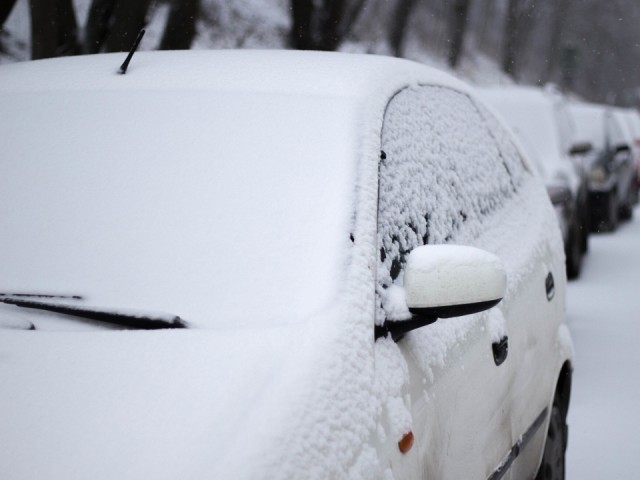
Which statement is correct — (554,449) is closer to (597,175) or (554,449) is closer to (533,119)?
(533,119)

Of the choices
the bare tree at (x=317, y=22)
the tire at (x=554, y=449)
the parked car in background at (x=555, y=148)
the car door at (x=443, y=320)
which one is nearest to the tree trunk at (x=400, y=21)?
the bare tree at (x=317, y=22)

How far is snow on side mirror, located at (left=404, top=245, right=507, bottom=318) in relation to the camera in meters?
→ 2.02

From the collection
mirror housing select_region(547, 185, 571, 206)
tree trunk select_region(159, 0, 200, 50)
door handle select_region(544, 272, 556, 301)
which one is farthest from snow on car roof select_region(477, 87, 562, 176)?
door handle select_region(544, 272, 556, 301)

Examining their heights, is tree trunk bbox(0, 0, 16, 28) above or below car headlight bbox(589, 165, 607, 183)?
above

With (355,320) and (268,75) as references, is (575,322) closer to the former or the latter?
(268,75)

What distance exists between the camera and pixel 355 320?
6.29 feet

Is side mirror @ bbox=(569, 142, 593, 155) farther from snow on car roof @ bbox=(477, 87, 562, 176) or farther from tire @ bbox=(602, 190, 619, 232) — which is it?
tire @ bbox=(602, 190, 619, 232)

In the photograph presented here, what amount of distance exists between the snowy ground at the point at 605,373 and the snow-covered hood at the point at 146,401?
2.72 meters

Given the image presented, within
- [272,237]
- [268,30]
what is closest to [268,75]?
[272,237]

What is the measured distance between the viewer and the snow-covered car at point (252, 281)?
1661 mm

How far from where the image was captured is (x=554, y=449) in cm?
346

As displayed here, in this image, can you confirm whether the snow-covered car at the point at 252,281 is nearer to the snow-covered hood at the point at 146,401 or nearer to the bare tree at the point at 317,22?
the snow-covered hood at the point at 146,401

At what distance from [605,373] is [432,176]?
11.4ft

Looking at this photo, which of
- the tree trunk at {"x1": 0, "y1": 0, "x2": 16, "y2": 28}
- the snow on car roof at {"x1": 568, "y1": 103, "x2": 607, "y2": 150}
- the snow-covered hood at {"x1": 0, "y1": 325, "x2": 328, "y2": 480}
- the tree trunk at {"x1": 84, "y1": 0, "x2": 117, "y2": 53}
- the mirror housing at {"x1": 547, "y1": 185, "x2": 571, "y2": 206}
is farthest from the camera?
the snow on car roof at {"x1": 568, "y1": 103, "x2": 607, "y2": 150}
